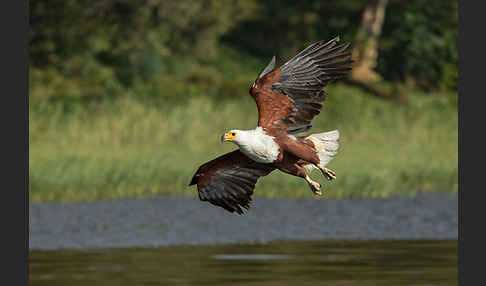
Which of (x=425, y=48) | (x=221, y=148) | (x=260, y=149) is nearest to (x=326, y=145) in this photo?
(x=260, y=149)

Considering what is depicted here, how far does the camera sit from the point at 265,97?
1199 cm

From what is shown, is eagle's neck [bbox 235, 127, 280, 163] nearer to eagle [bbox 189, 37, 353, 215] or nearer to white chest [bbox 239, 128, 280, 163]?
white chest [bbox 239, 128, 280, 163]

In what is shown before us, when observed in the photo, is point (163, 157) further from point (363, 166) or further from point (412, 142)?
point (412, 142)

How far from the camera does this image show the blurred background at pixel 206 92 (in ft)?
86.6

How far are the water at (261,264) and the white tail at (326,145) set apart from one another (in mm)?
4135

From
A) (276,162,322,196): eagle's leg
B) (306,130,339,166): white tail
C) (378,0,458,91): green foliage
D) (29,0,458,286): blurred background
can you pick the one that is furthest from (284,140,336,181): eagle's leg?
(378,0,458,91): green foliage

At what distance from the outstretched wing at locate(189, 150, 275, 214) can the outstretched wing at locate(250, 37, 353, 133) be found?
0.57 metres

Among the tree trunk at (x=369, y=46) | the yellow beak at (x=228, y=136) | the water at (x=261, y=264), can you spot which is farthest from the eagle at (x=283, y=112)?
the tree trunk at (x=369, y=46)

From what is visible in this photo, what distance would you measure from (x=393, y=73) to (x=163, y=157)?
20699 millimetres

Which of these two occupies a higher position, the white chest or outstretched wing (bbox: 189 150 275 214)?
the white chest

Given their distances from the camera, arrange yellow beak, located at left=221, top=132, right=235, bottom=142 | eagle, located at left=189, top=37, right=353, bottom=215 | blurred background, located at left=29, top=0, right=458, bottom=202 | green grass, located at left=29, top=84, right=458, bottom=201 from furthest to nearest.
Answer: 1. blurred background, located at left=29, top=0, right=458, bottom=202
2. green grass, located at left=29, top=84, right=458, bottom=201
3. eagle, located at left=189, top=37, right=353, bottom=215
4. yellow beak, located at left=221, top=132, right=235, bottom=142

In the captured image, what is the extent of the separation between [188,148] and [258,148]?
19.3m

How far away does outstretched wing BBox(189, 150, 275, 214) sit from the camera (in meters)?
12.2

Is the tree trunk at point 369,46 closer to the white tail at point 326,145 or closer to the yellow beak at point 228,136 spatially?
the white tail at point 326,145
